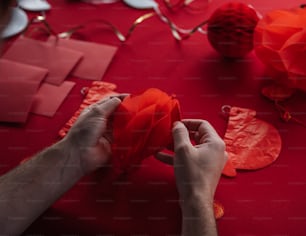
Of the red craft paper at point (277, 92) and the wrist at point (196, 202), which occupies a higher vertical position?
the wrist at point (196, 202)

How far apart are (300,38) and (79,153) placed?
0.46m

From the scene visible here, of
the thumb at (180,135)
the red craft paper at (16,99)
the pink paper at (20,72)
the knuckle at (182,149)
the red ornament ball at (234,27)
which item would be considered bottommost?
the red craft paper at (16,99)

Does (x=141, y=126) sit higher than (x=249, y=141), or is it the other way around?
(x=141, y=126)

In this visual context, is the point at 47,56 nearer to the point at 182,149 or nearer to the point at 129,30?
the point at 129,30

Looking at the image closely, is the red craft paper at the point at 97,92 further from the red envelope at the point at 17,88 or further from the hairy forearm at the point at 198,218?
the hairy forearm at the point at 198,218

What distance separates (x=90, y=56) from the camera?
2.92 feet

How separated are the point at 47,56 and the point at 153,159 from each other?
37 cm

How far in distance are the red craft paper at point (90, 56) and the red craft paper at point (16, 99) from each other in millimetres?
110

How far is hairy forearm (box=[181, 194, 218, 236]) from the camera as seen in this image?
0.53 m

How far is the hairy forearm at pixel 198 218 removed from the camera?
528mm

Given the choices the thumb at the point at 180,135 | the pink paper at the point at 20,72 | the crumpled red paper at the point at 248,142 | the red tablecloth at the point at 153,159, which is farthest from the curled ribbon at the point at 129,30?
the thumb at the point at 180,135

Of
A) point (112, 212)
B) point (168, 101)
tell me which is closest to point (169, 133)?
point (168, 101)

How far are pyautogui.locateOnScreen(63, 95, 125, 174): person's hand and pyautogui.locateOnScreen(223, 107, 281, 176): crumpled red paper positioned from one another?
218 millimetres

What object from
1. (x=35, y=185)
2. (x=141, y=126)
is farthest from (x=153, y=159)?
(x=35, y=185)
